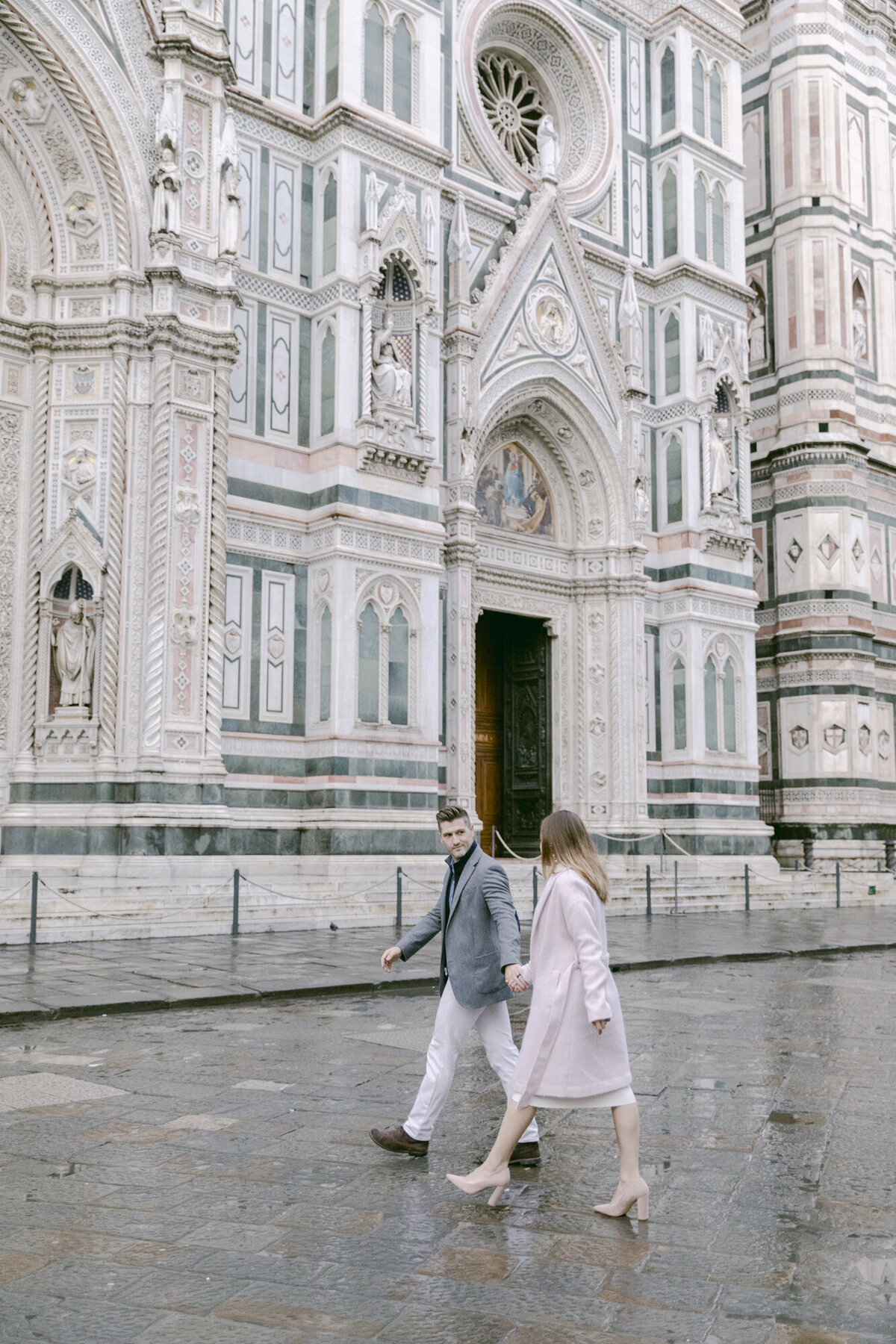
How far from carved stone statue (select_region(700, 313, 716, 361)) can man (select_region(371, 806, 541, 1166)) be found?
68.5 feet

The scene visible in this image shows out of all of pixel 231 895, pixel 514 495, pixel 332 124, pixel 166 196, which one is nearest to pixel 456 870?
pixel 231 895

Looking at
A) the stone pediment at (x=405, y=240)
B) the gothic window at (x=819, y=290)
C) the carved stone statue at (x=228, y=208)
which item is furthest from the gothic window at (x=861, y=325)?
the carved stone statue at (x=228, y=208)

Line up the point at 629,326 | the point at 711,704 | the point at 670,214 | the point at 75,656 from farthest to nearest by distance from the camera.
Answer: the point at 670,214
the point at 711,704
the point at 629,326
the point at 75,656

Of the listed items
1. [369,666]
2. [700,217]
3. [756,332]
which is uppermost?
[700,217]

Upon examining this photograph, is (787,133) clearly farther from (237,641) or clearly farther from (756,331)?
(237,641)

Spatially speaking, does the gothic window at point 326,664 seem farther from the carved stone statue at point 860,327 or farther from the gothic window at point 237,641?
the carved stone statue at point 860,327

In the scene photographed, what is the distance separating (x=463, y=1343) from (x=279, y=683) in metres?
15.3

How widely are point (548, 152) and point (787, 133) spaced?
969 centimetres

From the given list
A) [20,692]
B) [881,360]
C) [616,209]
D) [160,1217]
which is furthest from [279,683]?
[881,360]

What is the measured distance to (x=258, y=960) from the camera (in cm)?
1144

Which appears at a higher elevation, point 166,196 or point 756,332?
Answer: point 756,332

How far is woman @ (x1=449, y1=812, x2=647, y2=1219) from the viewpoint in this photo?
436 cm

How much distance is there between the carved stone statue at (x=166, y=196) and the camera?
54.6ft

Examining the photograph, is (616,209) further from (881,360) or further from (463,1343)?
(463,1343)
